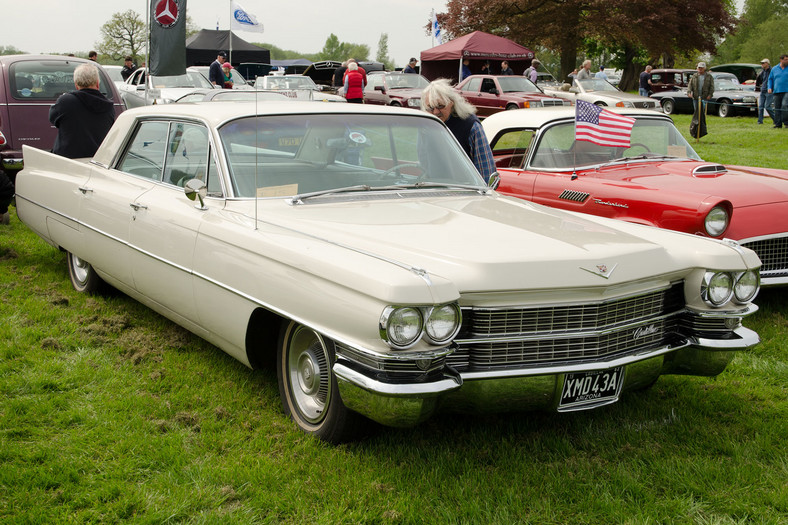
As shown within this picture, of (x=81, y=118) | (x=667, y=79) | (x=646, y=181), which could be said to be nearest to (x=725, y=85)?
(x=667, y=79)

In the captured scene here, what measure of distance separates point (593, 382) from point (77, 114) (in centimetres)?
596

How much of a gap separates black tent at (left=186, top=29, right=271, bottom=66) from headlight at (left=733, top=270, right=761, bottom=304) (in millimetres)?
33722

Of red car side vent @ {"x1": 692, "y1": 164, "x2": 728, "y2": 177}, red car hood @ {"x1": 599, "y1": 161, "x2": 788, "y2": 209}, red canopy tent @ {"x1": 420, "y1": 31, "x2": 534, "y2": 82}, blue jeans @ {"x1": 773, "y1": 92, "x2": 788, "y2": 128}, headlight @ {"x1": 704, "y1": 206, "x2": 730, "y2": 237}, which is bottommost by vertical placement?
headlight @ {"x1": 704, "y1": 206, "x2": 730, "y2": 237}

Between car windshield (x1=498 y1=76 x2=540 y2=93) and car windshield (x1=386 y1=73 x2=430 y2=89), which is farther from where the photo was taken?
car windshield (x1=386 y1=73 x2=430 y2=89)

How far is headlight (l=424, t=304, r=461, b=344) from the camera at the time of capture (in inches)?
115

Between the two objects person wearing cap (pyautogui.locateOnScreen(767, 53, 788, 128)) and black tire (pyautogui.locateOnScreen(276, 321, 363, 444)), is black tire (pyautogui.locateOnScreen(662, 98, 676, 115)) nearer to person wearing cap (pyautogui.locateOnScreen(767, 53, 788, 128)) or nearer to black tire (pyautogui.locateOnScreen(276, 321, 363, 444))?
person wearing cap (pyautogui.locateOnScreen(767, 53, 788, 128))

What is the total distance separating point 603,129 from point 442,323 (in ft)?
13.6

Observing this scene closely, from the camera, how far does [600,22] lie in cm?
3575

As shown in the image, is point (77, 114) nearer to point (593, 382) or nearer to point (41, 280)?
point (41, 280)

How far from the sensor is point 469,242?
11.2ft

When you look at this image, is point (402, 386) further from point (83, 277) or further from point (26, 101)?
point (26, 101)

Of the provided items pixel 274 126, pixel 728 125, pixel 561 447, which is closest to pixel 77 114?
pixel 274 126

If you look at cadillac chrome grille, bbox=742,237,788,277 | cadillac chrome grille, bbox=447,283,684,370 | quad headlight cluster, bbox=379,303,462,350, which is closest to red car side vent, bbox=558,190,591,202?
cadillac chrome grille, bbox=742,237,788,277

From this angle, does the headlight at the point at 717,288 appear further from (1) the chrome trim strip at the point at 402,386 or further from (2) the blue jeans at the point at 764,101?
(2) the blue jeans at the point at 764,101
